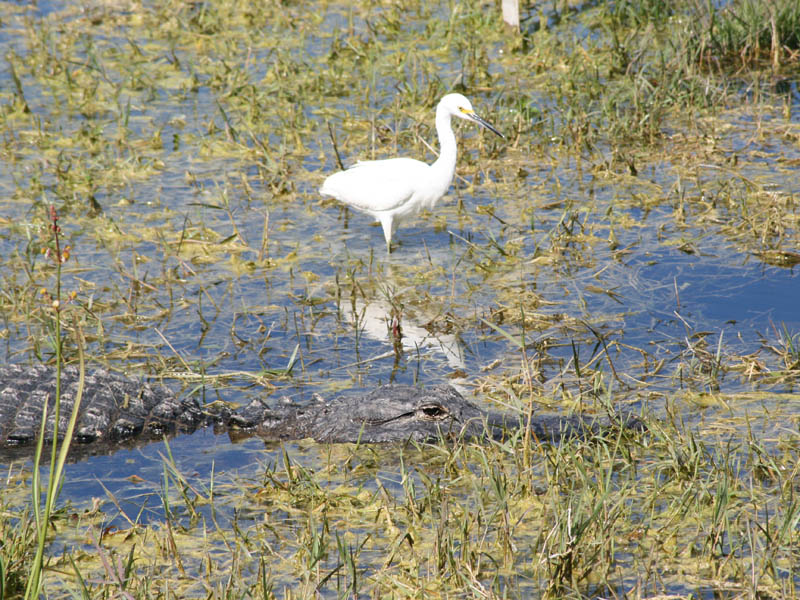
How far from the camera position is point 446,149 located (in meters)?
6.14

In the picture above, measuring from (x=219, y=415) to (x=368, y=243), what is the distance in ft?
6.84

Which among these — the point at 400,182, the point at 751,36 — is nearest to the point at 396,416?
the point at 400,182

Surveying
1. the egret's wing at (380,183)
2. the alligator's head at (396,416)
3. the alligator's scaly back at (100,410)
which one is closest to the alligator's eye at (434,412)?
the alligator's head at (396,416)

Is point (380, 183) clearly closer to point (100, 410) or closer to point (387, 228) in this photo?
point (387, 228)

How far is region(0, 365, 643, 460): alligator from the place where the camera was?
4.36m

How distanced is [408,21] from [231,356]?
513 cm

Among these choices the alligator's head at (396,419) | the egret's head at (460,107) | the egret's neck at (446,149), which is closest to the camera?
the alligator's head at (396,419)

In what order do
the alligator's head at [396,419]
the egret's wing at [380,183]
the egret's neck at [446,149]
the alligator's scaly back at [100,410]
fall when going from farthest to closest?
the egret's neck at [446,149]
the egret's wing at [380,183]
the alligator's scaly back at [100,410]
the alligator's head at [396,419]

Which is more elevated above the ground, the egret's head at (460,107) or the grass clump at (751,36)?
the grass clump at (751,36)

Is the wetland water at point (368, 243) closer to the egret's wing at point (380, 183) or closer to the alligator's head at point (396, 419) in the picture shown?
the alligator's head at point (396, 419)

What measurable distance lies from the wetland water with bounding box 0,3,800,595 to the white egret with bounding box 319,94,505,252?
0.25 meters

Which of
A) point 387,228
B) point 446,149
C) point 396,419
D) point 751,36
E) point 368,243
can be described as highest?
point 751,36

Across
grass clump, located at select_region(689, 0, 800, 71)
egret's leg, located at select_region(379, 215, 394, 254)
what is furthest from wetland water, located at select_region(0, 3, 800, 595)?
grass clump, located at select_region(689, 0, 800, 71)

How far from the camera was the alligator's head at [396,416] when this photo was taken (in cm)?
435
